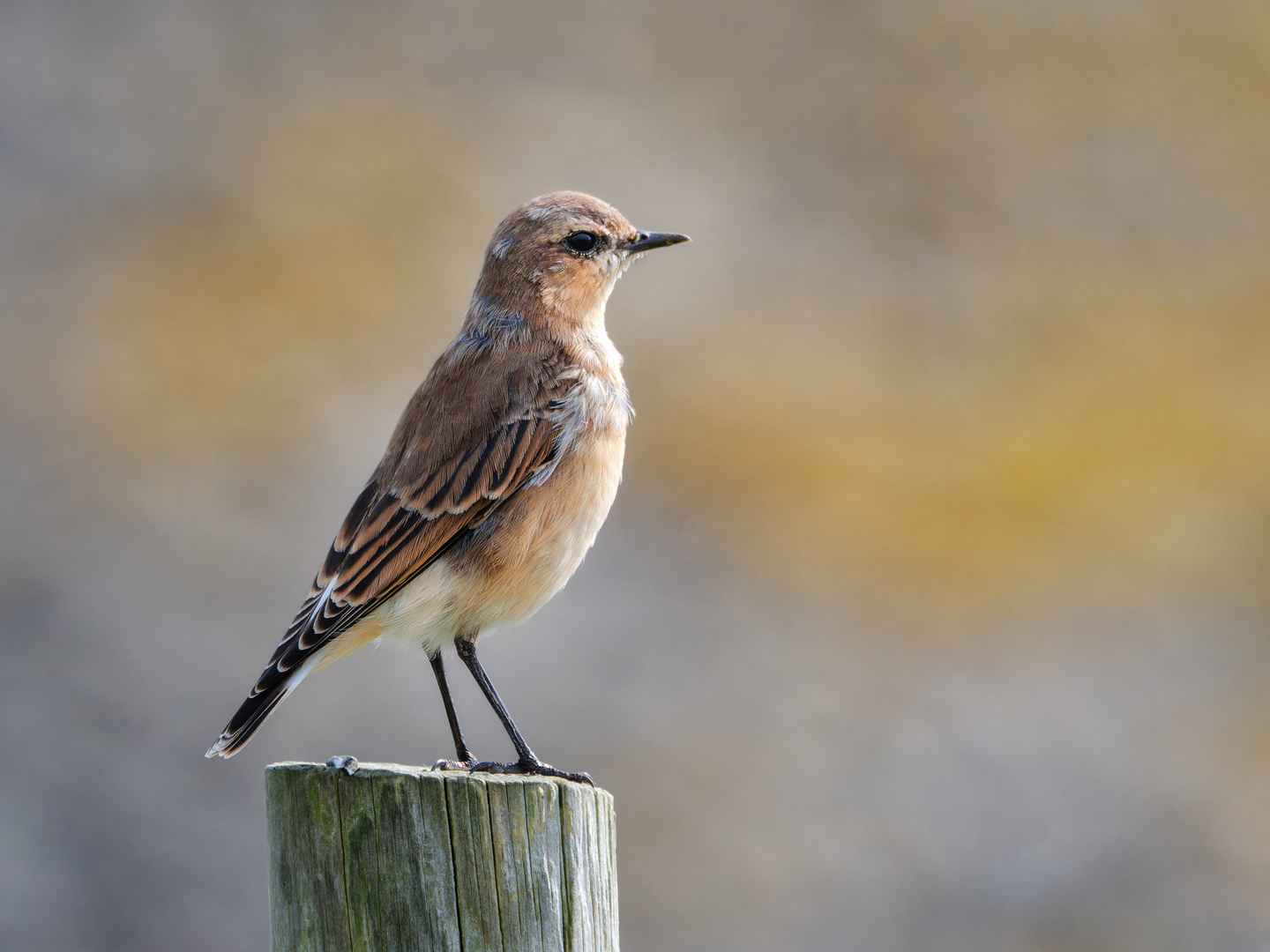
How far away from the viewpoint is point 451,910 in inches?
151

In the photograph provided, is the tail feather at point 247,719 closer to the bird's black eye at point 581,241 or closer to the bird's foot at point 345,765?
the bird's foot at point 345,765

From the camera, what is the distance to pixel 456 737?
5730 millimetres

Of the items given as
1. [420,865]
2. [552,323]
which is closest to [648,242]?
[552,323]

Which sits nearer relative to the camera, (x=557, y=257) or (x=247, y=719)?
(x=247, y=719)

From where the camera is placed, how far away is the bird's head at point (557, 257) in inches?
258

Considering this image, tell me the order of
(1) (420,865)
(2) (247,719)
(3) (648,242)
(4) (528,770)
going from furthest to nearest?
(3) (648,242) → (4) (528,770) → (2) (247,719) → (1) (420,865)

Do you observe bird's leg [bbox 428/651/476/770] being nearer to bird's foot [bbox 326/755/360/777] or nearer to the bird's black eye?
bird's foot [bbox 326/755/360/777]

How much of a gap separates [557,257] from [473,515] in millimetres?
1586

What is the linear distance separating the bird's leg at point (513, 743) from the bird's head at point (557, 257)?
1673 millimetres

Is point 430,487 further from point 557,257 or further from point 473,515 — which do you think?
point 557,257

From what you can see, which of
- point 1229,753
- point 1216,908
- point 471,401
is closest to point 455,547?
point 471,401

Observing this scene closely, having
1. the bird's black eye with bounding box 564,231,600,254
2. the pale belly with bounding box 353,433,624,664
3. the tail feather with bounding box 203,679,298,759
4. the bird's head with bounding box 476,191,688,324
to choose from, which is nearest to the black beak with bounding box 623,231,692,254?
the bird's head with bounding box 476,191,688,324

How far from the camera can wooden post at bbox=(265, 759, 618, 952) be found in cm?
384

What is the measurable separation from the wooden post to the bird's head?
10.1ft
